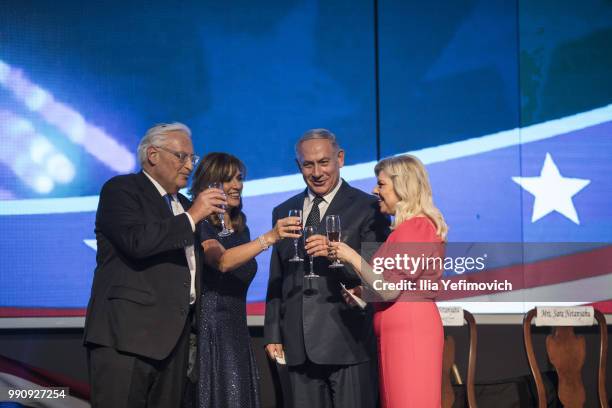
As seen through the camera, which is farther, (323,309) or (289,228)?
(323,309)

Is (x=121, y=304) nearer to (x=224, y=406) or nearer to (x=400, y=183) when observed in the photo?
(x=224, y=406)

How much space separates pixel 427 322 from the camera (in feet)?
9.52

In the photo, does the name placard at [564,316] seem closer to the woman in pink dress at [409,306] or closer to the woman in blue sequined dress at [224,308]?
the woman in pink dress at [409,306]

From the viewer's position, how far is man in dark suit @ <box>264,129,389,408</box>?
325 centimetres

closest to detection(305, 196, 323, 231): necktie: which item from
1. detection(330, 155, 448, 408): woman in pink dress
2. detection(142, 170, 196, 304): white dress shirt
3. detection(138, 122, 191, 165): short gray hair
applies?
detection(330, 155, 448, 408): woman in pink dress

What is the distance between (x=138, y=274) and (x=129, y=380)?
415mm

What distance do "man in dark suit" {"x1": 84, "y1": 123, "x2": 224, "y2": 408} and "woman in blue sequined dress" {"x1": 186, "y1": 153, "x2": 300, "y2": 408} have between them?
A: 30 cm

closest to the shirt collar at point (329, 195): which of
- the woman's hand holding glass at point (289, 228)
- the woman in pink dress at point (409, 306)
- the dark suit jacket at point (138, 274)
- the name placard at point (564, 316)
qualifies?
the woman's hand holding glass at point (289, 228)

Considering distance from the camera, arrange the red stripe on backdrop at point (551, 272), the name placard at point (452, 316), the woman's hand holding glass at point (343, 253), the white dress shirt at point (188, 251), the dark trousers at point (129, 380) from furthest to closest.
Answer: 1. the red stripe on backdrop at point (551, 272)
2. the name placard at point (452, 316)
3. the white dress shirt at point (188, 251)
4. the woman's hand holding glass at point (343, 253)
5. the dark trousers at point (129, 380)

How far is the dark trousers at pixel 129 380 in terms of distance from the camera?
2.78m

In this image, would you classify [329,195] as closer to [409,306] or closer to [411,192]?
[411,192]

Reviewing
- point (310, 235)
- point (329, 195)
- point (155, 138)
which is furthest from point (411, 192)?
point (155, 138)

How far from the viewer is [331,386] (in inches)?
129

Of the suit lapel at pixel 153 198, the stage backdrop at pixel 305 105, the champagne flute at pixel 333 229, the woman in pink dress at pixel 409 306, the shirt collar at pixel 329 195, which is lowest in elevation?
the woman in pink dress at pixel 409 306
